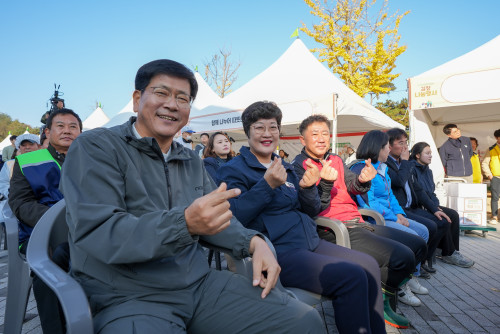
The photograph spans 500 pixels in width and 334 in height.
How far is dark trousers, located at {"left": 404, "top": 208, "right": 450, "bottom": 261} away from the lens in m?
3.60

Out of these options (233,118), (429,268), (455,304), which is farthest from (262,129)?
(233,118)

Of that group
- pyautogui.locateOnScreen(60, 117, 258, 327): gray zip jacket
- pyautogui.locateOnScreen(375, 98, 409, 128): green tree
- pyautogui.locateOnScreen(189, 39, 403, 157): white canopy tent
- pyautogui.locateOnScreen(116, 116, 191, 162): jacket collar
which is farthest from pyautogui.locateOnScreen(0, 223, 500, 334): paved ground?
pyautogui.locateOnScreen(375, 98, 409, 128): green tree

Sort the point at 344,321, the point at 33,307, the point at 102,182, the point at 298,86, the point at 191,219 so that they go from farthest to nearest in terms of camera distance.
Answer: the point at 298,86
the point at 33,307
the point at 344,321
the point at 102,182
the point at 191,219

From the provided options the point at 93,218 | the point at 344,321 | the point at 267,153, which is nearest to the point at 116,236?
the point at 93,218

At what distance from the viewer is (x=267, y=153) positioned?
233 centimetres

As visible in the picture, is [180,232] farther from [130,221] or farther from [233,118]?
[233,118]

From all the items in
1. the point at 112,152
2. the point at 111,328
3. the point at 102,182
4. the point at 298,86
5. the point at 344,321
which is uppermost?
the point at 298,86

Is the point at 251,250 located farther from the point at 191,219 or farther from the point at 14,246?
the point at 14,246

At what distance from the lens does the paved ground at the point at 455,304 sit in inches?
96.6

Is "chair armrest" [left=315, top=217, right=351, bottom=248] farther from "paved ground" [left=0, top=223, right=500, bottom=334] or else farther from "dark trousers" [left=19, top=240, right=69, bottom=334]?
"dark trousers" [left=19, top=240, right=69, bottom=334]

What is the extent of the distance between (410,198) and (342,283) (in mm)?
2713

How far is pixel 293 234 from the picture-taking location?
6.63 ft

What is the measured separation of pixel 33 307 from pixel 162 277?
8.05 ft

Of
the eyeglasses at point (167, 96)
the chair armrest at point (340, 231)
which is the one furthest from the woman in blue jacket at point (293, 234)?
the eyeglasses at point (167, 96)
